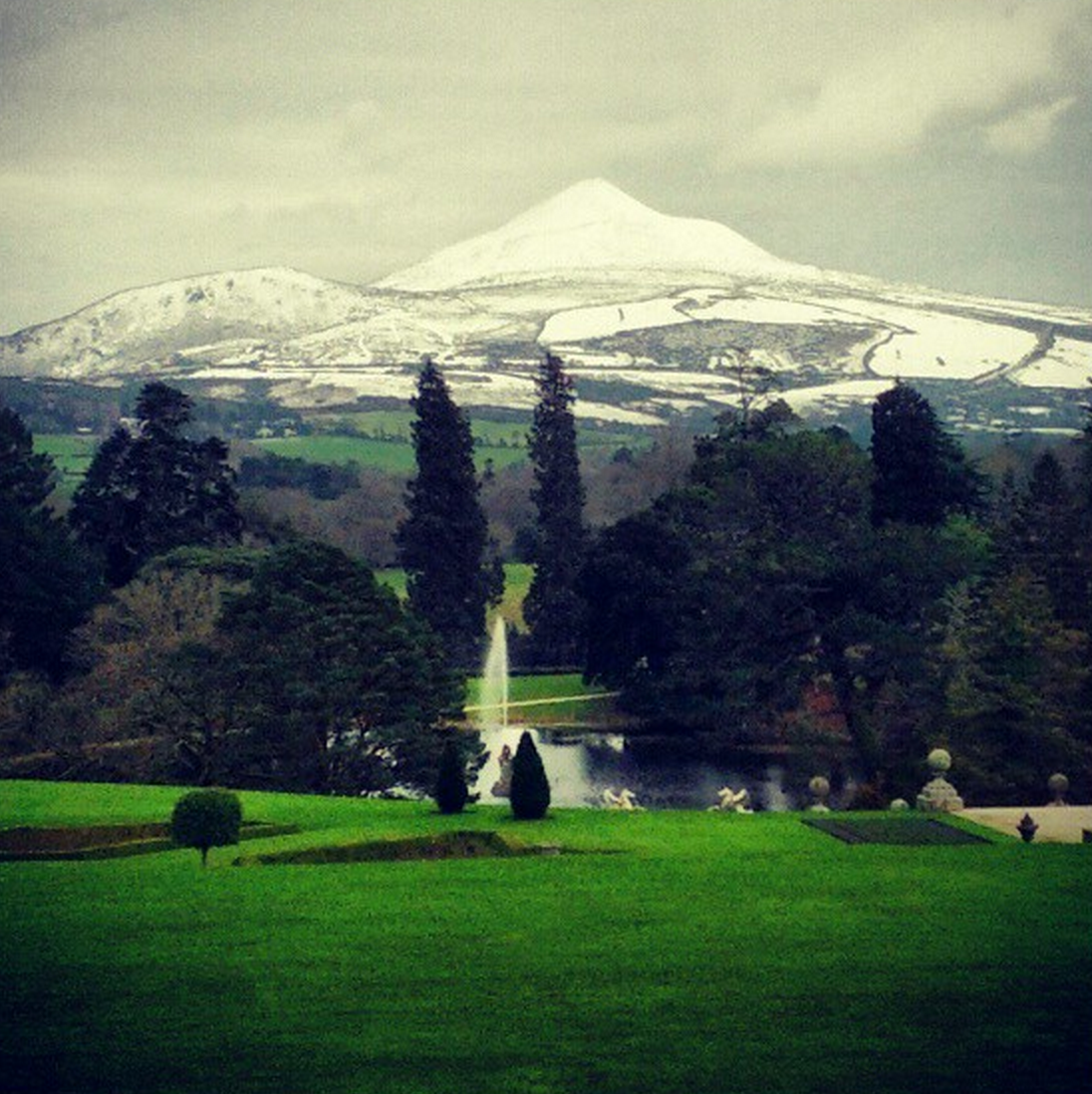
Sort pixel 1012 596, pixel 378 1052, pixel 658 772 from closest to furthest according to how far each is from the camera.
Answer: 1. pixel 378 1052
2. pixel 1012 596
3. pixel 658 772

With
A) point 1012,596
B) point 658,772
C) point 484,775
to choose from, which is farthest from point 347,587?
point 1012,596

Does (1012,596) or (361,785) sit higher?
(1012,596)

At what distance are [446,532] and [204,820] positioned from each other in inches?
2313

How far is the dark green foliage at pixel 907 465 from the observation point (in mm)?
85625

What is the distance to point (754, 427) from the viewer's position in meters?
97.8

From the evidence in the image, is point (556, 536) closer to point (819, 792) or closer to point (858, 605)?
point (858, 605)

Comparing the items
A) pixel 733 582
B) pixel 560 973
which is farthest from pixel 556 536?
pixel 560 973

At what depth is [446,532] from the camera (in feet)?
305

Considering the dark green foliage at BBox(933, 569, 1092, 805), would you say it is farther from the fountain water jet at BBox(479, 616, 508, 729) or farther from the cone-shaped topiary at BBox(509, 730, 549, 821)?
the fountain water jet at BBox(479, 616, 508, 729)

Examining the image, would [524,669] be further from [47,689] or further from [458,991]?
[458,991]

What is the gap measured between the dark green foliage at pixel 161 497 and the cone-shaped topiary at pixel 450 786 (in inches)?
1467

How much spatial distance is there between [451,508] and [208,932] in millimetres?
66343

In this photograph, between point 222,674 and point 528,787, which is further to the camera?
point 222,674

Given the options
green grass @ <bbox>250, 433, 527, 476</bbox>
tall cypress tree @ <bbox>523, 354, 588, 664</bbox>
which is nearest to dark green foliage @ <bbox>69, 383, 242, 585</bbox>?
tall cypress tree @ <bbox>523, 354, 588, 664</bbox>
